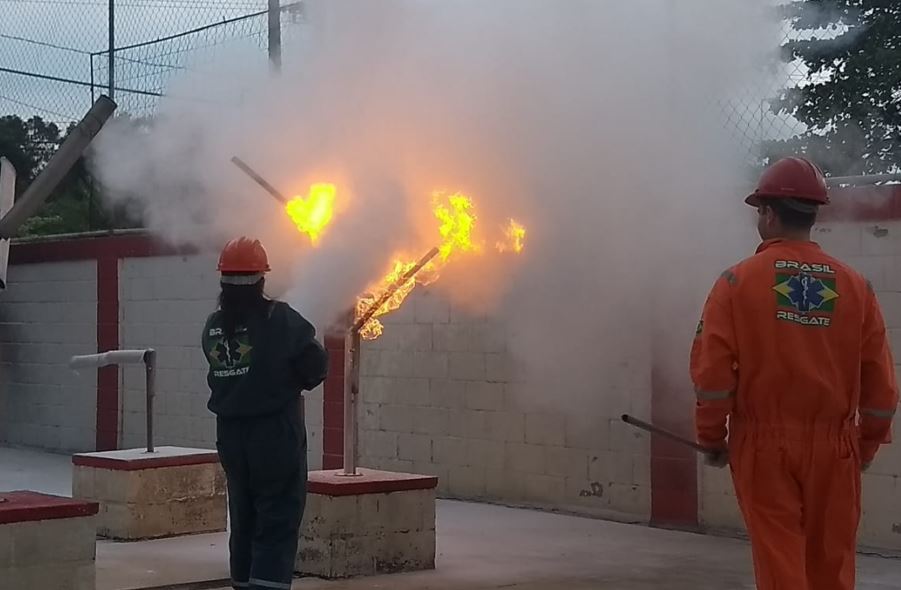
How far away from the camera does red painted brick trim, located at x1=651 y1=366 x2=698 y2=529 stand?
9109 mm

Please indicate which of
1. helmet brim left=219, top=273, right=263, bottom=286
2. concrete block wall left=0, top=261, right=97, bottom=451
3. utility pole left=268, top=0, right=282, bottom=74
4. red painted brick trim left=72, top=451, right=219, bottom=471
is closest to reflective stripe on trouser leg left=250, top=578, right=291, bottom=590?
helmet brim left=219, top=273, right=263, bottom=286

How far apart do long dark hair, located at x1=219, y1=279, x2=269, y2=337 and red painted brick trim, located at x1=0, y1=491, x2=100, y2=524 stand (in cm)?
122

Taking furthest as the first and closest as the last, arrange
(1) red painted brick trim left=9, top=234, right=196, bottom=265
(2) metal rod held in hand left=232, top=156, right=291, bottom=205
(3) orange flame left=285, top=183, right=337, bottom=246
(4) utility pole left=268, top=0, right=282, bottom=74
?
(1) red painted brick trim left=9, top=234, right=196, bottom=265 → (4) utility pole left=268, top=0, right=282, bottom=74 → (3) orange flame left=285, top=183, right=337, bottom=246 → (2) metal rod held in hand left=232, top=156, right=291, bottom=205

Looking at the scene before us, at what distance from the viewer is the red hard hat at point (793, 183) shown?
4.42m

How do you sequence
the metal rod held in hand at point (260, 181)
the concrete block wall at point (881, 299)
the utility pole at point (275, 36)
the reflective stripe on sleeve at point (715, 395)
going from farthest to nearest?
the utility pole at point (275, 36), the concrete block wall at point (881, 299), the metal rod held in hand at point (260, 181), the reflective stripe on sleeve at point (715, 395)

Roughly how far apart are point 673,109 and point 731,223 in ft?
2.70

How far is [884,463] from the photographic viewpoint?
8.18 m

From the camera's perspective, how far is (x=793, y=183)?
4426 millimetres

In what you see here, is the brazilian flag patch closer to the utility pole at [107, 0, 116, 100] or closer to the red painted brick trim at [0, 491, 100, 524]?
the red painted brick trim at [0, 491, 100, 524]

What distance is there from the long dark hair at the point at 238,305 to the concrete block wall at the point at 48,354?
9358 millimetres

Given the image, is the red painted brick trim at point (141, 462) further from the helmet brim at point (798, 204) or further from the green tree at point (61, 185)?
the green tree at point (61, 185)

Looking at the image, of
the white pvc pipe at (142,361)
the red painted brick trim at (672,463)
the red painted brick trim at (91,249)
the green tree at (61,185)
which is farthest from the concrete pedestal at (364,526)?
the green tree at (61,185)

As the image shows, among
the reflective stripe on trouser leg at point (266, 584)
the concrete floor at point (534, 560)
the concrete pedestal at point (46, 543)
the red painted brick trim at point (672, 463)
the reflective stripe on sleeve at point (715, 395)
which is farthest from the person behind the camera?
the red painted brick trim at point (672, 463)

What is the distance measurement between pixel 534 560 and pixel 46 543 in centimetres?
302
